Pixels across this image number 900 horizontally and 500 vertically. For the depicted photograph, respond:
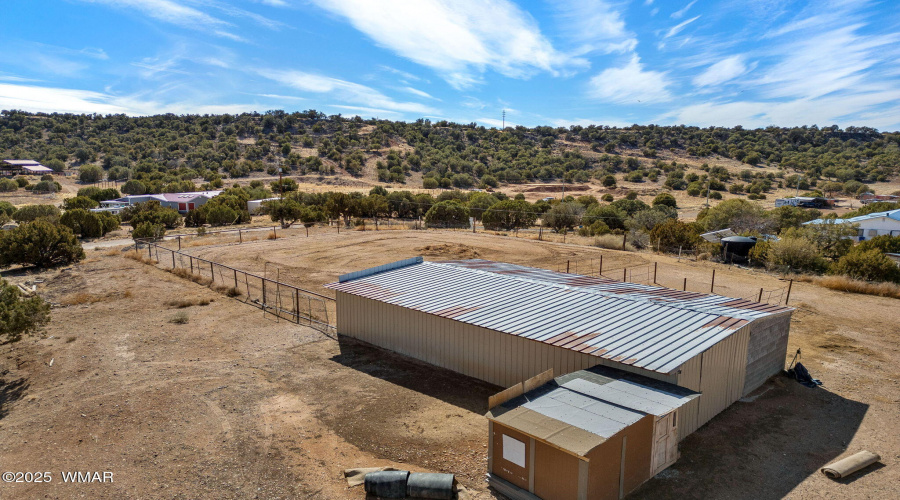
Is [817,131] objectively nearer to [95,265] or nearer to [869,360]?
[869,360]

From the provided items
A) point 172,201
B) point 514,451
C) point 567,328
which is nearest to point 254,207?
point 172,201

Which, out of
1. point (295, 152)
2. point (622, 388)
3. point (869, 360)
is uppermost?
point (295, 152)

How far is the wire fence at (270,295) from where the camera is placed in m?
22.3

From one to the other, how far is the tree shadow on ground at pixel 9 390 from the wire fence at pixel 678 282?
82.2 feet

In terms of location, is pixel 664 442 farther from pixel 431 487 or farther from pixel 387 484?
pixel 387 484

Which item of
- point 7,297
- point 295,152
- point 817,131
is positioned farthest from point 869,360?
point 817,131

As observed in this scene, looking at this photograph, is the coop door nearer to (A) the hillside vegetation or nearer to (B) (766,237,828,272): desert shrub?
(B) (766,237,828,272): desert shrub

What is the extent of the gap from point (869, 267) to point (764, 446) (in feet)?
79.6

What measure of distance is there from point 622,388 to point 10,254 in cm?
3724

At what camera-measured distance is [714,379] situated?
13.2 metres

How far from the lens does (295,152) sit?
114000 mm

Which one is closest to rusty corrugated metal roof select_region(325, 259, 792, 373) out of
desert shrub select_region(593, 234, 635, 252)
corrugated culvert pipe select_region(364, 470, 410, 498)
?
corrugated culvert pipe select_region(364, 470, 410, 498)

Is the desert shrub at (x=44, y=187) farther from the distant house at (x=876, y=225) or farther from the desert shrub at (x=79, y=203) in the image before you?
the distant house at (x=876, y=225)

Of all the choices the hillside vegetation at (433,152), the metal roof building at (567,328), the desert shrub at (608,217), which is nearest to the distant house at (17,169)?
the hillside vegetation at (433,152)
